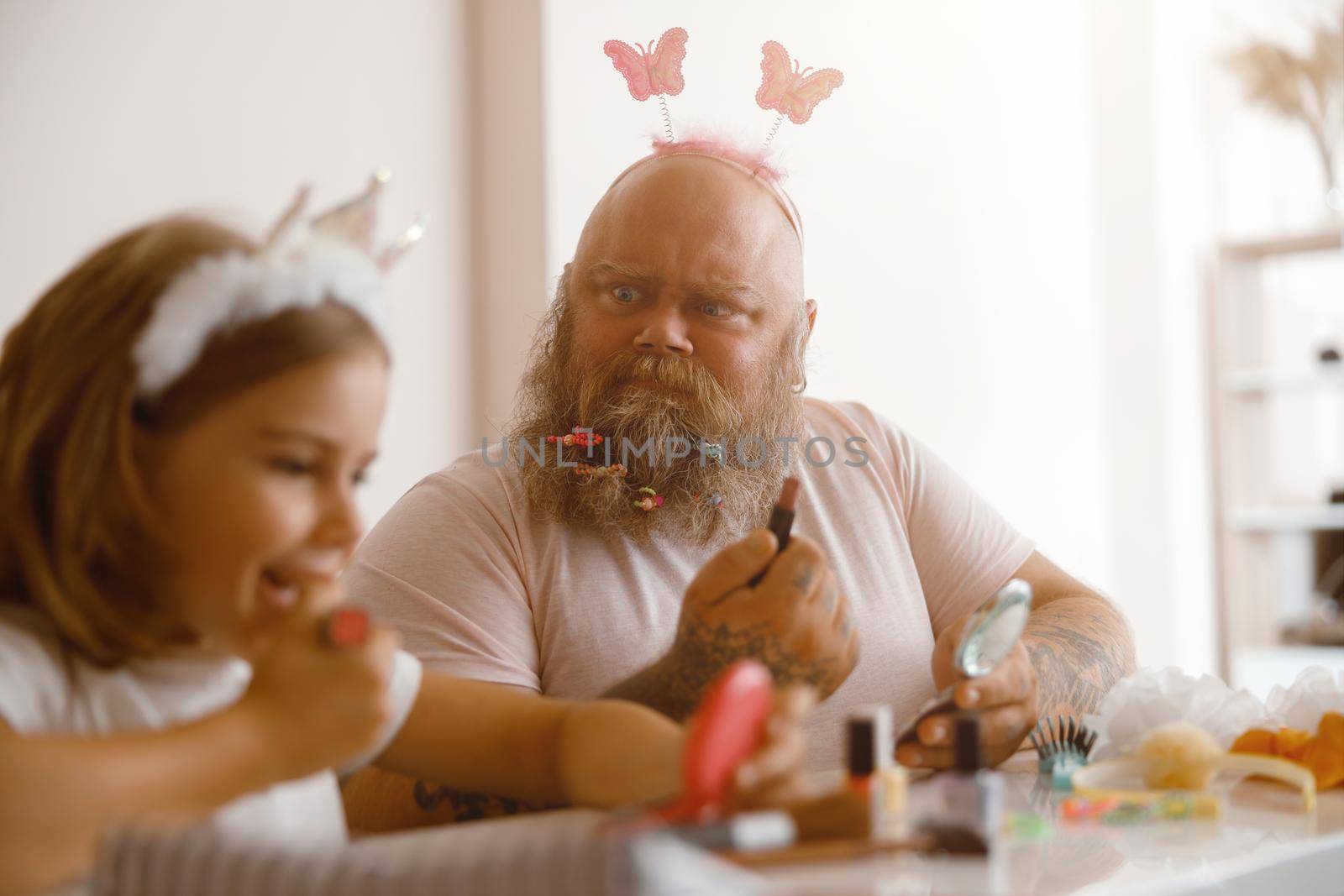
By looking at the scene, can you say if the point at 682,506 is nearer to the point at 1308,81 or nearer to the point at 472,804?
the point at 472,804

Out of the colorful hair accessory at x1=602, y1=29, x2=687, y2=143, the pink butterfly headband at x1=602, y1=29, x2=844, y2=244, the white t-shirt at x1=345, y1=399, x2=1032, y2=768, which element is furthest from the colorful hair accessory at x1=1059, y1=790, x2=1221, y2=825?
the colorful hair accessory at x1=602, y1=29, x2=687, y2=143

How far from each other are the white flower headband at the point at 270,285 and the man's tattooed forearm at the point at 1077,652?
86 centimetres

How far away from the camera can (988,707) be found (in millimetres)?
1130

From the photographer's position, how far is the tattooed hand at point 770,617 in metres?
0.99

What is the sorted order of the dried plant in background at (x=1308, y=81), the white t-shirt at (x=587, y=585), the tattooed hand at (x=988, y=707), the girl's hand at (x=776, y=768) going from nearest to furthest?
the girl's hand at (x=776, y=768)
the tattooed hand at (x=988, y=707)
the white t-shirt at (x=587, y=585)
the dried plant in background at (x=1308, y=81)

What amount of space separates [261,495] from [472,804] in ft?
1.60

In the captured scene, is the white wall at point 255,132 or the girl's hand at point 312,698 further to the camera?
the white wall at point 255,132

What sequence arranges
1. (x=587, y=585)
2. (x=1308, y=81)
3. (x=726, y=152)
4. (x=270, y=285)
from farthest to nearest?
(x=1308, y=81) → (x=726, y=152) → (x=587, y=585) → (x=270, y=285)

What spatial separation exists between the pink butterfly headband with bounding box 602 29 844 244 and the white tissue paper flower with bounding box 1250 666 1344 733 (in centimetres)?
85

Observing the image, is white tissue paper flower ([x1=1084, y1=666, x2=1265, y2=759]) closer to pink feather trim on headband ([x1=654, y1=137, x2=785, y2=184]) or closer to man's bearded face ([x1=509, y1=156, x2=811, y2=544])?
man's bearded face ([x1=509, y1=156, x2=811, y2=544])

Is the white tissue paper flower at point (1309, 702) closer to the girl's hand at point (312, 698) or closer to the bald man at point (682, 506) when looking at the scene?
the bald man at point (682, 506)

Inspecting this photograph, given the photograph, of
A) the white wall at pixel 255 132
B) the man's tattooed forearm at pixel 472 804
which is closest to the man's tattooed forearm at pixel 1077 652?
the man's tattooed forearm at pixel 472 804

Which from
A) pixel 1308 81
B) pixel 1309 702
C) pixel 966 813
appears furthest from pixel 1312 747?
pixel 1308 81

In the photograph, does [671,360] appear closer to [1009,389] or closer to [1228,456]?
[1009,389]
